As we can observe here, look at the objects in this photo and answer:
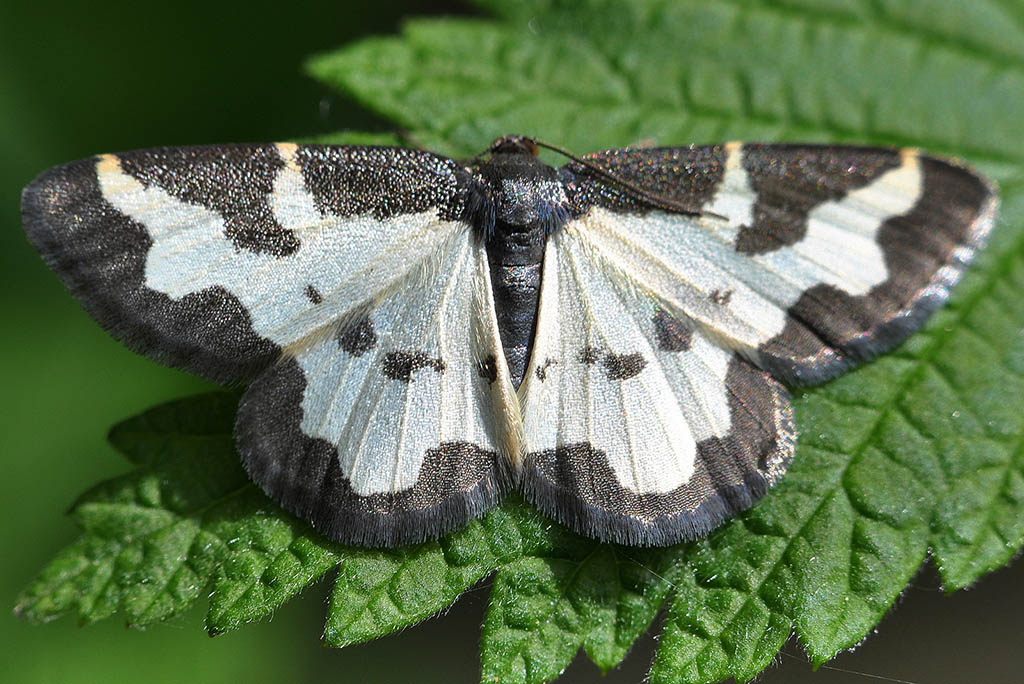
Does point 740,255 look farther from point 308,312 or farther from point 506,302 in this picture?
point 308,312

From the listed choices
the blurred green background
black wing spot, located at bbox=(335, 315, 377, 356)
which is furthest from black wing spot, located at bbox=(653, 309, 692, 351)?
the blurred green background

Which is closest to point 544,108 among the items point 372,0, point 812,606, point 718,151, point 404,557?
point 718,151

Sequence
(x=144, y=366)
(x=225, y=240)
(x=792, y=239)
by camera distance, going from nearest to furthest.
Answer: (x=225, y=240), (x=792, y=239), (x=144, y=366)

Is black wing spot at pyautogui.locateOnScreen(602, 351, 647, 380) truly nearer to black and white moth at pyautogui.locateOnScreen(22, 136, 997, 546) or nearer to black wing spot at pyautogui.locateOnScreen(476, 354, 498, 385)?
black and white moth at pyautogui.locateOnScreen(22, 136, 997, 546)

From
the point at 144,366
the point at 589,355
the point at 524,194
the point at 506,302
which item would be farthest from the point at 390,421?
the point at 144,366

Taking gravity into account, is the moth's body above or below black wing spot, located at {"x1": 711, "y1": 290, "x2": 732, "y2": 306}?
above

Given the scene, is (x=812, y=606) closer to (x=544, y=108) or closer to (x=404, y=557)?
(x=404, y=557)
